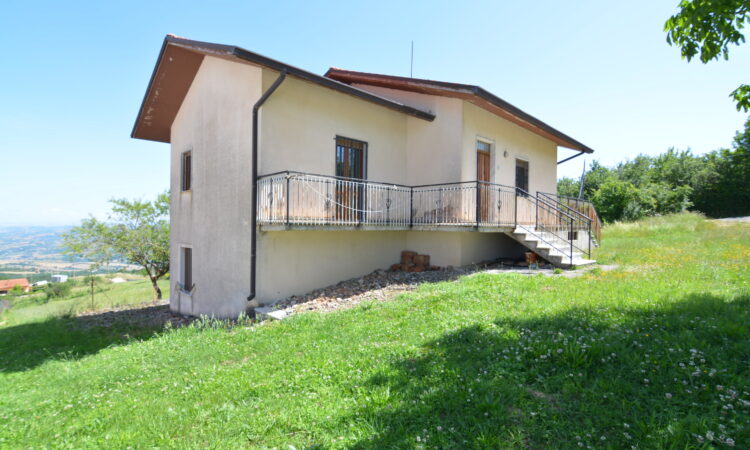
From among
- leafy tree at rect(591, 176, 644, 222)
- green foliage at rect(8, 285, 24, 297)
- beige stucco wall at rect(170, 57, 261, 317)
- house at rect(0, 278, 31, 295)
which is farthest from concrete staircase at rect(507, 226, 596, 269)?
house at rect(0, 278, 31, 295)

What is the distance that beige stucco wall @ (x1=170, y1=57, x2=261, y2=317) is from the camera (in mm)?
9000

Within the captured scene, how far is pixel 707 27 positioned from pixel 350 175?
779cm

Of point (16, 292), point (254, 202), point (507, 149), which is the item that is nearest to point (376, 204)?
point (254, 202)

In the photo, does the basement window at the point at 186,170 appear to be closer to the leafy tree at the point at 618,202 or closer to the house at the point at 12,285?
the leafy tree at the point at 618,202

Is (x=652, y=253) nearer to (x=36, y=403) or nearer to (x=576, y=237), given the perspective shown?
(x=576, y=237)

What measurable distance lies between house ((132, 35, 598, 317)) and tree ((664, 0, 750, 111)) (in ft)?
16.1

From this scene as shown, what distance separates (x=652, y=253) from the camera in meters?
11.0

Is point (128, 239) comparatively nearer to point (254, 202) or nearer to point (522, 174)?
Answer: point (254, 202)

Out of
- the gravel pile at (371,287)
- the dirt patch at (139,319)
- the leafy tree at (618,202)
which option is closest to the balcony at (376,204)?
the gravel pile at (371,287)

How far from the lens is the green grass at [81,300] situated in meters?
16.5

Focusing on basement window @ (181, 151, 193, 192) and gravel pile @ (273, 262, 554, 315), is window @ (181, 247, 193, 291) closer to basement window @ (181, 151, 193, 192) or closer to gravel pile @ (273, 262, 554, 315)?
basement window @ (181, 151, 193, 192)

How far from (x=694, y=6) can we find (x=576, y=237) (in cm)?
956

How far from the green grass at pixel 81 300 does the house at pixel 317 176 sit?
7979 mm

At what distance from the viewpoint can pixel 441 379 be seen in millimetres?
3570
